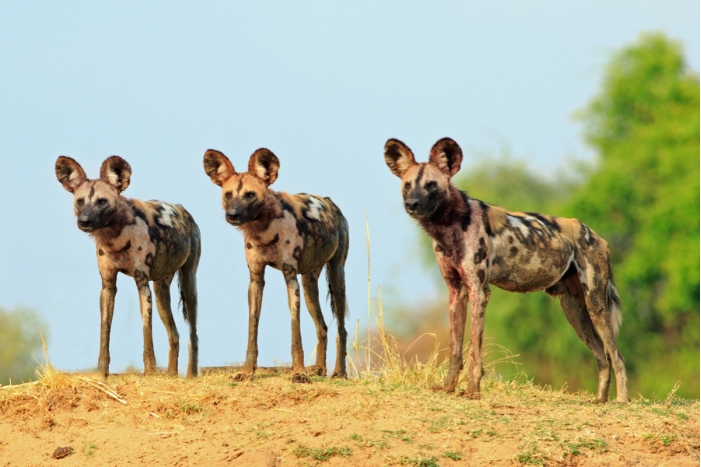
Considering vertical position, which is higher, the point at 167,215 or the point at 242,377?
the point at 167,215

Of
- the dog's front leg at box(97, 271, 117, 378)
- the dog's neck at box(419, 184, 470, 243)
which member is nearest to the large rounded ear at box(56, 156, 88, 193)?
the dog's front leg at box(97, 271, 117, 378)

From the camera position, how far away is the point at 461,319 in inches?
396

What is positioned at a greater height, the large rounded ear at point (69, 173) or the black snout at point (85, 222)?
the large rounded ear at point (69, 173)

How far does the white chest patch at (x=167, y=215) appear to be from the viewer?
11.4m

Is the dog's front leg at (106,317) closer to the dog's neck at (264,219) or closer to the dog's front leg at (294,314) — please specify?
the dog's neck at (264,219)

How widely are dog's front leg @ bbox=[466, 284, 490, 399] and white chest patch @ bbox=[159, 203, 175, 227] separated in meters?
3.68

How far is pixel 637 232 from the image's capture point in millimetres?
30938

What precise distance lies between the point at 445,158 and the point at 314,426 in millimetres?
2988

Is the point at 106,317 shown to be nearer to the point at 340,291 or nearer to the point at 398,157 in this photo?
the point at 340,291

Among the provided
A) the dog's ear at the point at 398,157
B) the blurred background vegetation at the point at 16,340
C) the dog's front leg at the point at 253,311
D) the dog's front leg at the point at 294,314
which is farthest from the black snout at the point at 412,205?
the blurred background vegetation at the point at 16,340

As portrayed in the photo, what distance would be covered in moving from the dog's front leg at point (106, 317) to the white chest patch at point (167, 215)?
0.86m

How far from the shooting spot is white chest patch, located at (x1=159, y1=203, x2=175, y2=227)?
11.4 metres

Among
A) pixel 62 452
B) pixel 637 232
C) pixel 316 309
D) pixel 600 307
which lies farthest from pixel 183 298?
pixel 637 232

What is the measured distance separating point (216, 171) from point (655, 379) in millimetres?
21520
